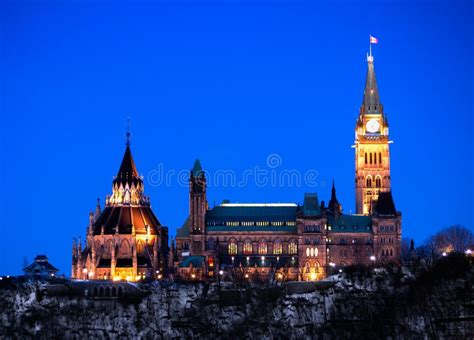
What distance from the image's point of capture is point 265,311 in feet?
505

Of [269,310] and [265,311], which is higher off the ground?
[269,310]

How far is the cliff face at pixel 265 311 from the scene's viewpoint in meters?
147

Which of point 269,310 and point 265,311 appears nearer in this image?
point 265,311

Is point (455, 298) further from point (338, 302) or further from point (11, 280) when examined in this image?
point (11, 280)

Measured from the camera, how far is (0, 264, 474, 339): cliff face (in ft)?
481

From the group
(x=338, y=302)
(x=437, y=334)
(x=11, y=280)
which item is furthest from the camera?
(x=11, y=280)

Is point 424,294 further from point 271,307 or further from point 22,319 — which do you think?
point 22,319

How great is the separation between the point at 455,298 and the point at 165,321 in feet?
122

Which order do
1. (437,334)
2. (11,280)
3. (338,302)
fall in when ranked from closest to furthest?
(437,334), (338,302), (11,280)

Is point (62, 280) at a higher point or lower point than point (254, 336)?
higher

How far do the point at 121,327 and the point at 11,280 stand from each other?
2323 cm

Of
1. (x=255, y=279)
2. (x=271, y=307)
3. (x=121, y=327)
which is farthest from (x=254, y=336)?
(x=255, y=279)

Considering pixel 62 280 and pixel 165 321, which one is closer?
pixel 165 321

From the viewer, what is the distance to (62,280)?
173625 mm
